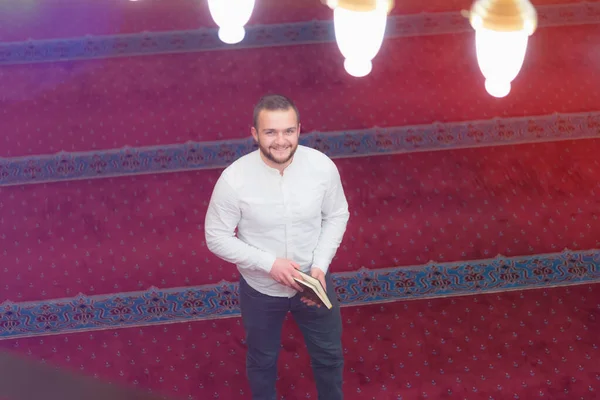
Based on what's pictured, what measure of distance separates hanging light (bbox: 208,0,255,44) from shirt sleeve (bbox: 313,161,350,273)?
69 centimetres

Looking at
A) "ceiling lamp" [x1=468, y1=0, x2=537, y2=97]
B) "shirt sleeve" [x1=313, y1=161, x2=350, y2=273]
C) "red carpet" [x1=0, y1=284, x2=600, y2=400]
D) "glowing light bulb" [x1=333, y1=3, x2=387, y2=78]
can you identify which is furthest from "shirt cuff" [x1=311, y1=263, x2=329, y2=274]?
"ceiling lamp" [x1=468, y1=0, x2=537, y2=97]

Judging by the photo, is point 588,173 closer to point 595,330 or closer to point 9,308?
point 595,330

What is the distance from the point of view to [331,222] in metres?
2.44

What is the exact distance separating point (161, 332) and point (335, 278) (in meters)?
0.82

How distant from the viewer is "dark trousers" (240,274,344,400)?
240 centimetres

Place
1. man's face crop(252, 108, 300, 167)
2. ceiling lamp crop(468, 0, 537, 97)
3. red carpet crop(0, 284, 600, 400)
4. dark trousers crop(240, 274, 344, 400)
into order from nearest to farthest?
1. ceiling lamp crop(468, 0, 537, 97)
2. man's face crop(252, 108, 300, 167)
3. dark trousers crop(240, 274, 344, 400)
4. red carpet crop(0, 284, 600, 400)

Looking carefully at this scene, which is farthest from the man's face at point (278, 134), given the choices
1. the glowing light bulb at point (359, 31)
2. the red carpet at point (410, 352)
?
the red carpet at point (410, 352)

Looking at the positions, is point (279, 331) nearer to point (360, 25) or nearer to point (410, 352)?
point (410, 352)

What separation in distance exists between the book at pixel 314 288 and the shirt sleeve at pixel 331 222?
13 cm

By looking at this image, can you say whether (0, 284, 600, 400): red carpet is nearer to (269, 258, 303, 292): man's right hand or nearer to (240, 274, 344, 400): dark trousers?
(240, 274, 344, 400): dark trousers

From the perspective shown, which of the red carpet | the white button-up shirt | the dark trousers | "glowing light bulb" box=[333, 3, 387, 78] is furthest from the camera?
the red carpet

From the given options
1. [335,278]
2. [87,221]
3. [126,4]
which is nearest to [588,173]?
[335,278]

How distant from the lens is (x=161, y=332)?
3.22 m

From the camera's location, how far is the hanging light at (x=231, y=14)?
67.7 inches
